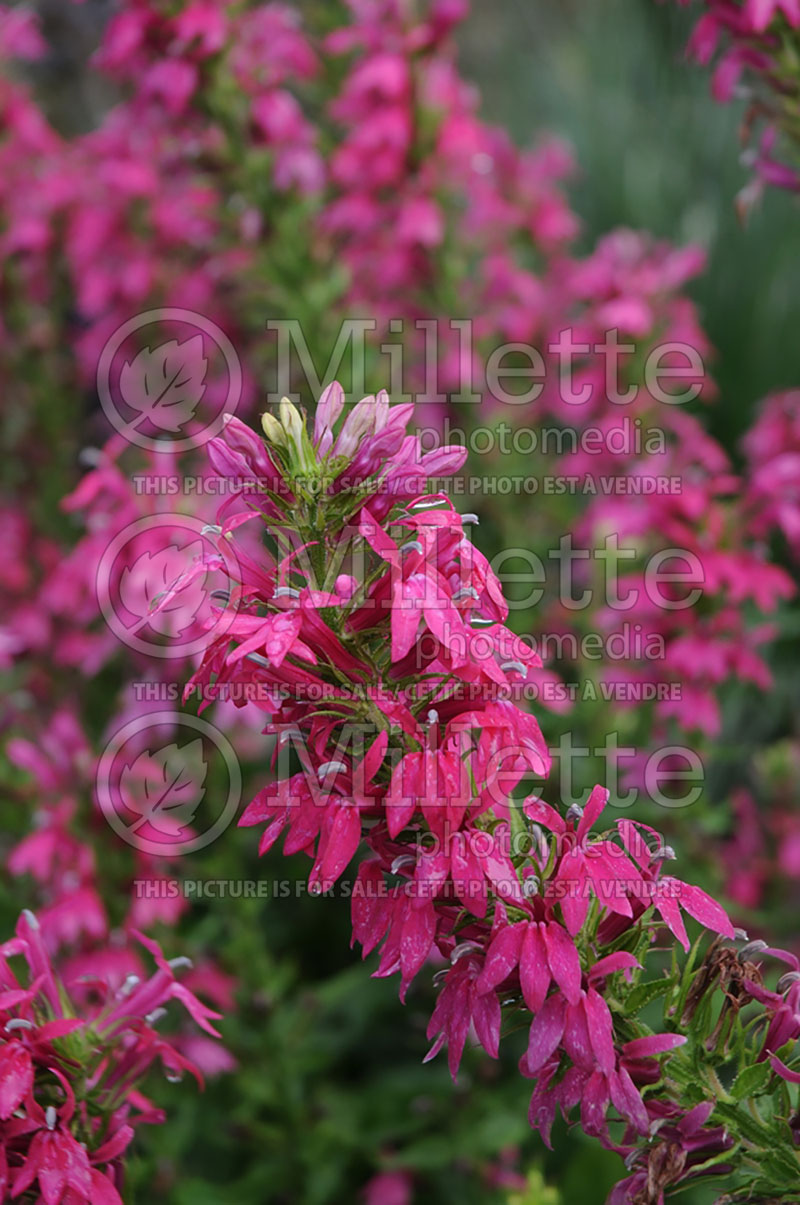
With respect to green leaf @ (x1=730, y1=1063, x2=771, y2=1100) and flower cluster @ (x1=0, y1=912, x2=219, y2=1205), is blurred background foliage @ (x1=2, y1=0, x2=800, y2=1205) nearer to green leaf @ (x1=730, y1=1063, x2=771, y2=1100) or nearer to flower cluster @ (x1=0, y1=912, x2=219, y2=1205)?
flower cluster @ (x1=0, y1=912, x2=219, y2=1205)

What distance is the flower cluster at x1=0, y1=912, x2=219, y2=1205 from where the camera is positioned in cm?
75

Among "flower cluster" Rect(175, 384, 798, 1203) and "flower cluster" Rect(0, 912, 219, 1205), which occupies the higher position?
"flower cluster" Rect(175, 384, 798, 1203)

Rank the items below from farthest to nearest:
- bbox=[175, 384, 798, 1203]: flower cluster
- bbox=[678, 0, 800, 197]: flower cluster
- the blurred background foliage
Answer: the blurred background foliage → bbox=[678, 0, 800, 197]: flower cluster → bbox=[175, 384, 798, 1203]: flower cluster

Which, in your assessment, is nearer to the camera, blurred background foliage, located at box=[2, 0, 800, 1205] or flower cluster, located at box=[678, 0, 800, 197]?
flower cluster, located at box=[678, 0, 800, 197]

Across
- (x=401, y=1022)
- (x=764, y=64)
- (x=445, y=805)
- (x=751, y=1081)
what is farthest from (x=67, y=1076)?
(x=764, y=64)

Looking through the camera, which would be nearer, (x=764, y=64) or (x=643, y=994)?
(x=643, y=994)

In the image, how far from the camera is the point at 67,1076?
0.83 m

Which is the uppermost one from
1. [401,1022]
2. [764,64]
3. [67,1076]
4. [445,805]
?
[764,64]

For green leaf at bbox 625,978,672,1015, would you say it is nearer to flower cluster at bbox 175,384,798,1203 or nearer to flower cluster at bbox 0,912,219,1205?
flower cluster at bbox 175,384,798,1203

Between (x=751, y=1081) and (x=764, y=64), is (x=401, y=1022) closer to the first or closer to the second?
(x=751, y=1081)

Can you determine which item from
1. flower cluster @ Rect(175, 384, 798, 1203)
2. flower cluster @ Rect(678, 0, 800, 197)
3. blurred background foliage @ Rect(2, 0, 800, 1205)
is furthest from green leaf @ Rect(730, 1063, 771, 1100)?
flower cluster @ Rect(678, 0, 800, 197)

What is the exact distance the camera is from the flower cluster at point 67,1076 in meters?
0.75

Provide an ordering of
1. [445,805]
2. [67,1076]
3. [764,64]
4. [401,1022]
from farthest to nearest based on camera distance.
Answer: [401,1022], [764,64], [67,1076], [445,805]

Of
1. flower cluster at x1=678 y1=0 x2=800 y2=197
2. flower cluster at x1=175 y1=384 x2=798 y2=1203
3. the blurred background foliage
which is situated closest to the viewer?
flower cluster at x1=175 y1=384 x2=798 y2=1203
